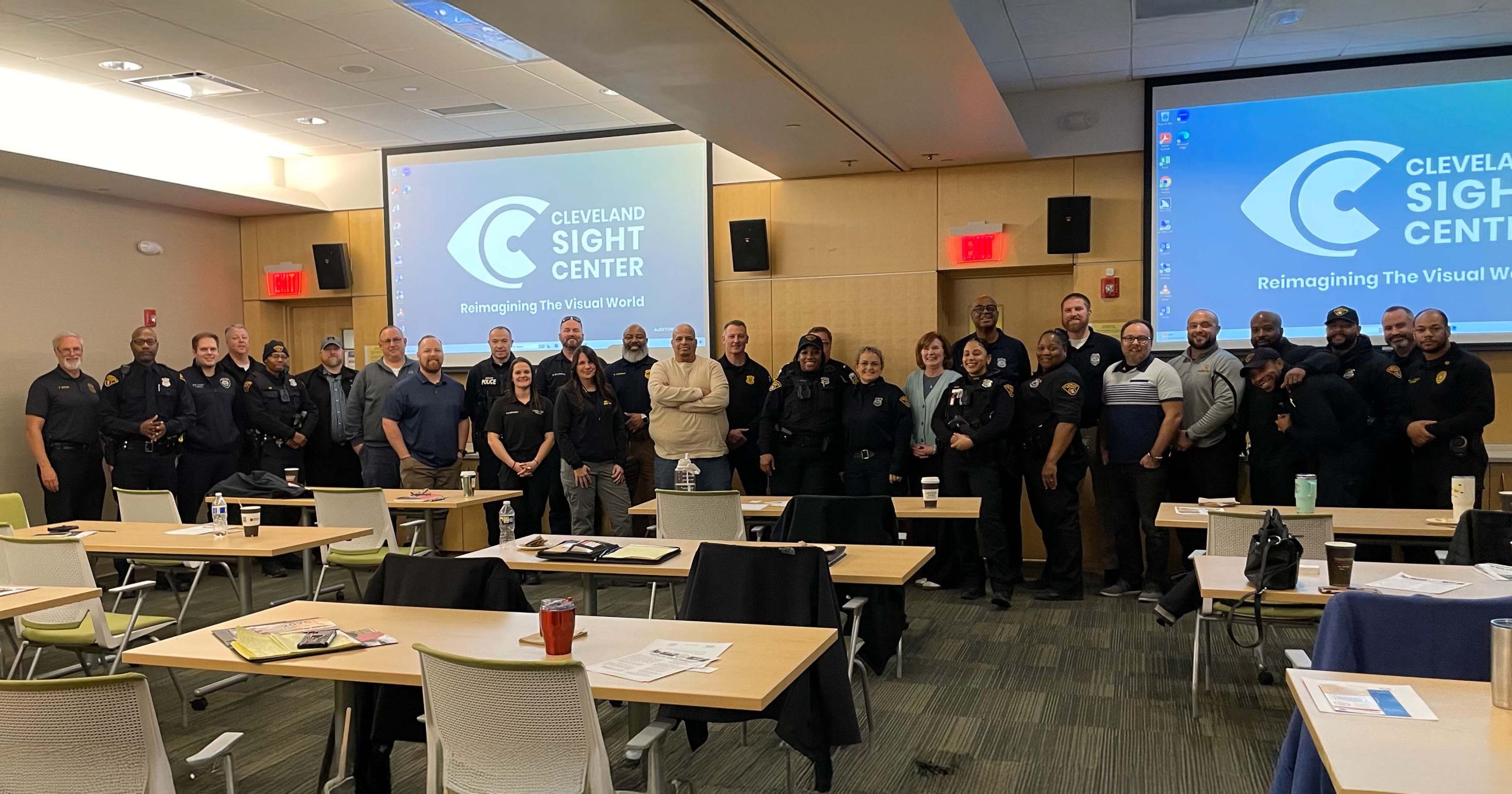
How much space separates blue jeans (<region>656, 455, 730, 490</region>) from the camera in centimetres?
751

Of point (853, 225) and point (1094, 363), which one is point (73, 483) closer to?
point (853, 225)

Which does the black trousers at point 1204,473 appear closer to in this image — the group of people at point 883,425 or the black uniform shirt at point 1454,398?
the group of people at point 883,425

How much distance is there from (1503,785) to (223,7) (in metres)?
6.60

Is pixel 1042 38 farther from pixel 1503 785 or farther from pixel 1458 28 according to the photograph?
pixel 1503 785

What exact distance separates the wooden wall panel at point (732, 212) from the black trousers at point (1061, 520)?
3.02 meters

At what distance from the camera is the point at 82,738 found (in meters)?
2.19

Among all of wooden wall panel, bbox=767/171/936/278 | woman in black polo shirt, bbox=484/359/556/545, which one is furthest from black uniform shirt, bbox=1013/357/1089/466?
woman in black polo shirt, bbox=484/359/556/545

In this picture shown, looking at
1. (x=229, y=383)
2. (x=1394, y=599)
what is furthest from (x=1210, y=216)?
(x=229, y=383)

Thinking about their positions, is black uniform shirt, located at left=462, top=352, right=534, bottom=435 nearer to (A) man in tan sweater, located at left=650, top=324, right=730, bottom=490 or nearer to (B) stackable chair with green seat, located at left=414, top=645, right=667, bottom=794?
(A) man in tan sweater, located at left=650, top=324, right=730, bottom=490

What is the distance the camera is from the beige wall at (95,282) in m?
8.41

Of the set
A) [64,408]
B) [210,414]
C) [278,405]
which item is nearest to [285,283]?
[278,405]

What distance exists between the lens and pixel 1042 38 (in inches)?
270

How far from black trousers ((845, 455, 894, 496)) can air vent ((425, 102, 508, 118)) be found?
401 cm

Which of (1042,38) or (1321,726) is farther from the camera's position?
(1042,38)
